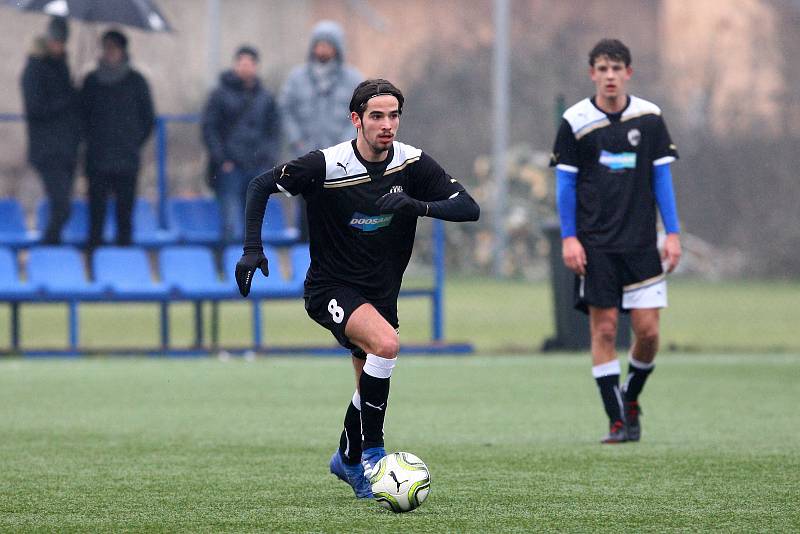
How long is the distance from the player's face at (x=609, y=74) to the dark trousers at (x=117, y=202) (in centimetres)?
770

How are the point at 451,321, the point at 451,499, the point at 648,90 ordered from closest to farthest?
the point at 451,499 < the point at 451,321 < the point at 648,90

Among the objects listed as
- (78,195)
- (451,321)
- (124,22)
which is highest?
(124,22)

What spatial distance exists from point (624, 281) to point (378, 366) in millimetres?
2392

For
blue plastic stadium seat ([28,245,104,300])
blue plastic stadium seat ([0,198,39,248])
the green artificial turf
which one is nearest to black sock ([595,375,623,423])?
the green artificial turf

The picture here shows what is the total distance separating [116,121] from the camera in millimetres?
14938

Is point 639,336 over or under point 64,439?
over

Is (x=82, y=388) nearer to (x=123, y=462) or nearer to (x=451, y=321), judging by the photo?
(x=123, y=462)

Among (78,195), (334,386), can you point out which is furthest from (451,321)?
(334,386)

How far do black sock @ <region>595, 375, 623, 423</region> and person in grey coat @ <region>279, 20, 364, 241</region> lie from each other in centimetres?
670

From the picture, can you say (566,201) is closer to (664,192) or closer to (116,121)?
(664,192)

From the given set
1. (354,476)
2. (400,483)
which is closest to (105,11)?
(354,476)

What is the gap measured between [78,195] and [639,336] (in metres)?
8.45

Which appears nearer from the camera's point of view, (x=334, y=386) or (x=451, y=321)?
(x=334, y=386)

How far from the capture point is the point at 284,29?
27.7m
